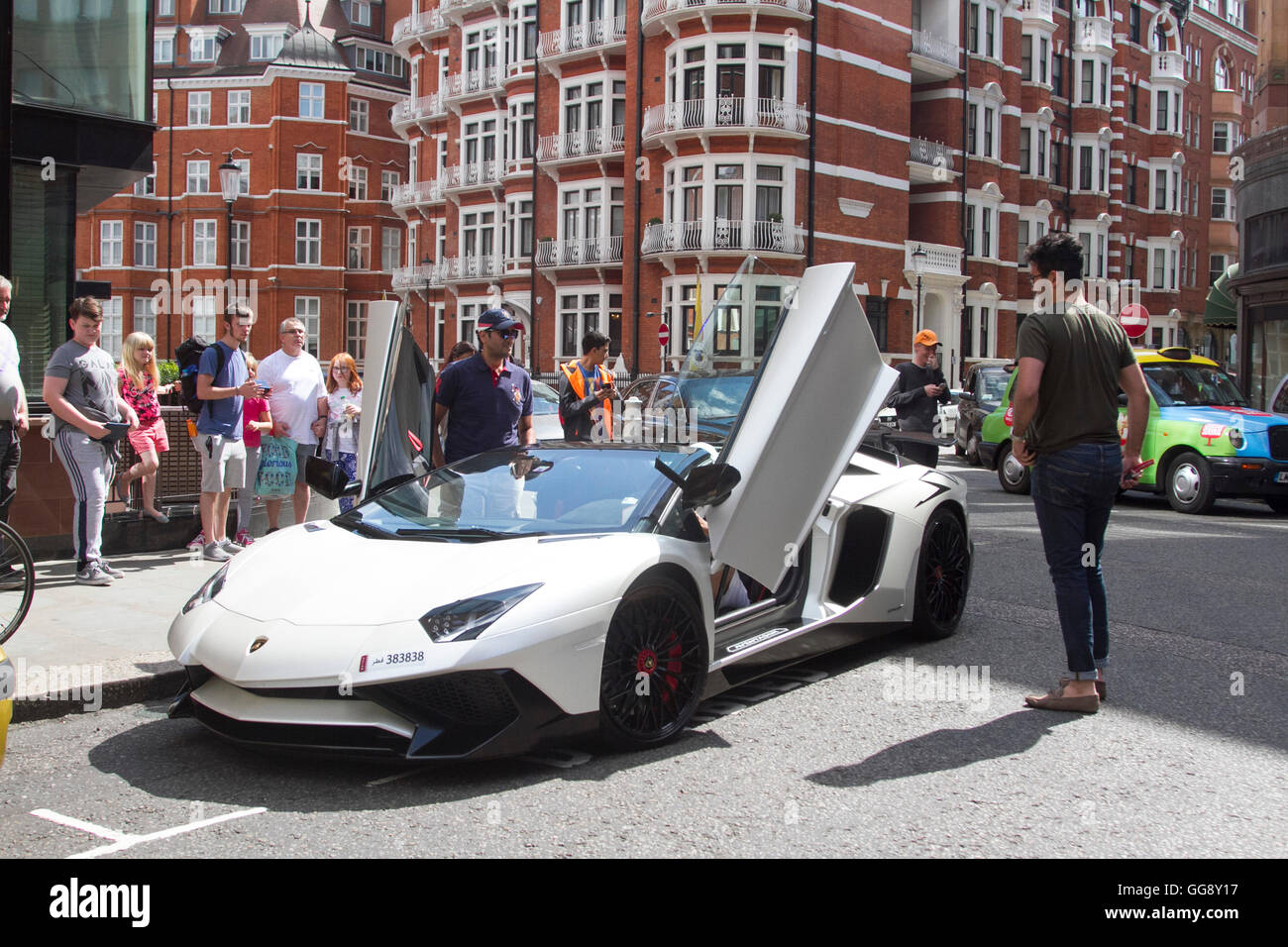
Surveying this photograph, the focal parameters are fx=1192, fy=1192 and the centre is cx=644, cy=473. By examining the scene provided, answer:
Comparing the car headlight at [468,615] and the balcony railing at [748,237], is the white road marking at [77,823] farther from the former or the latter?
the balcony railing at [748,237]

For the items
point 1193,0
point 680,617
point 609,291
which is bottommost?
point 680,617

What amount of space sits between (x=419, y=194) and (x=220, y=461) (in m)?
42.6

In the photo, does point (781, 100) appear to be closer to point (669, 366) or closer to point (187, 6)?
point (669, 366)

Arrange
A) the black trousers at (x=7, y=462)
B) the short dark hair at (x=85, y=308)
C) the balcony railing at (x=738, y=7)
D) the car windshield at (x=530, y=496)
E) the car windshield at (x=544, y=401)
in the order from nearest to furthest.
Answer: the car windshield at (x=530, y=496) → the black trousers at (x=7, y=462) → the short dark hair at (x=85, y=308) → the car windshield at (x=544, y=401) → the balcony railing at (x=738, y=7)

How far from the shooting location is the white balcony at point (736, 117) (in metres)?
35.3

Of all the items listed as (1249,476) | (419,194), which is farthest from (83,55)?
(419,194)

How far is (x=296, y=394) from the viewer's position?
9539 mm

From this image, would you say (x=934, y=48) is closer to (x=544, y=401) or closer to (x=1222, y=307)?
(x=1222, y=307)

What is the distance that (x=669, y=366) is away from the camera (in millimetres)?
36062

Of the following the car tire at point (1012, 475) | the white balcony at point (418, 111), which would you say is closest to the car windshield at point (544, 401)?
the car tire at point (1012, 475)

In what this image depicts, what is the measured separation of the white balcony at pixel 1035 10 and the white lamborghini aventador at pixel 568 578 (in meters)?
43.9

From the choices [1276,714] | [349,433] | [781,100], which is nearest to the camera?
[1276,714]

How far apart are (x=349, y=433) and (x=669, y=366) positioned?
26485 millimetres
